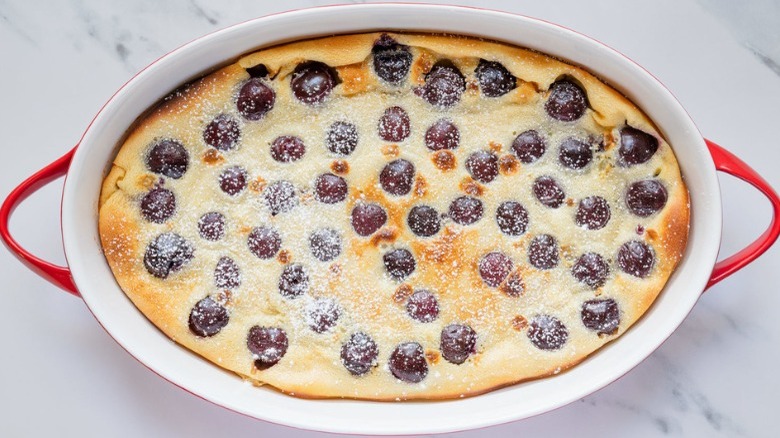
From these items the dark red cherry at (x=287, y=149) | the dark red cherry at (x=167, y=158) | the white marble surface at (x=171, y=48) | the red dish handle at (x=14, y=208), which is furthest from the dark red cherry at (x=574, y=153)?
the red dish handle at (x=14, y=208)

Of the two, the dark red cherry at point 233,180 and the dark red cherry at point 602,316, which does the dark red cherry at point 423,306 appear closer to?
the dark red cherry at point 602,316

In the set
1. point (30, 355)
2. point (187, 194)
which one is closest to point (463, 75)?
point (187, 194)

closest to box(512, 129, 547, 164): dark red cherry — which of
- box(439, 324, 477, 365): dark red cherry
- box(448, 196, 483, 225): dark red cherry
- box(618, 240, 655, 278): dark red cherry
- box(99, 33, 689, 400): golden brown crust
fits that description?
box(99, 33, 689, 400): golden brown crust

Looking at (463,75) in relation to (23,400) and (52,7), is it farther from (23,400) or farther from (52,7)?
(23,400)

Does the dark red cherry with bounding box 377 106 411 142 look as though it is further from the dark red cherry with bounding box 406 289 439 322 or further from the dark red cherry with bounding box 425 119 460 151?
the dark red cherry with bounding box 406 289 439 322

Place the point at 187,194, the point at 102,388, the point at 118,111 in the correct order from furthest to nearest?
the point at 102,388 < the point at 187,194 < the point at 118,111

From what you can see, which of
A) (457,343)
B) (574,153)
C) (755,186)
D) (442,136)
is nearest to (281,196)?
(442,136)
